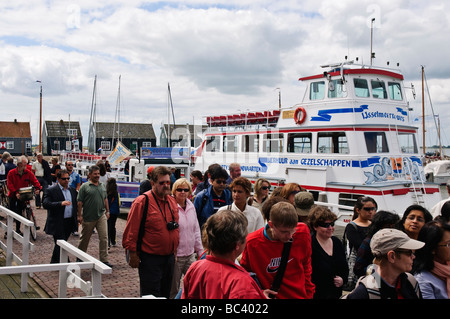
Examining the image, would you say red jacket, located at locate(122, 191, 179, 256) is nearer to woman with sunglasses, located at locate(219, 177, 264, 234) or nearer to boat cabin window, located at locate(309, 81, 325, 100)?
woman with sunglasses, located at locate(219, 177, 264, 234)

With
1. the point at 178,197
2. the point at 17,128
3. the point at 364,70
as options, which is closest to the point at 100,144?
the point at 17,128

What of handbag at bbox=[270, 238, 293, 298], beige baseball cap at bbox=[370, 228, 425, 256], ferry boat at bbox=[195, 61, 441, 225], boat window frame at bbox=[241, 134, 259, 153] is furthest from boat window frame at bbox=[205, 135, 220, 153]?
beige baseball cap at bbox=[370, 228, 425, 256]

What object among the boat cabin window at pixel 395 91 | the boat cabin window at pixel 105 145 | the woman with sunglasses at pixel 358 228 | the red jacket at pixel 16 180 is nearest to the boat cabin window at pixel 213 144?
the boat cabin window at pixel 395 91

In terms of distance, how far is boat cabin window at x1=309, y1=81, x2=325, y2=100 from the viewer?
14.1 meters

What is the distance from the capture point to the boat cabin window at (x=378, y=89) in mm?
13680

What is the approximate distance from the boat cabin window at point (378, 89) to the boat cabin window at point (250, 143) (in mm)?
4728

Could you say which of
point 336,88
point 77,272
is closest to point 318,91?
point 336,88

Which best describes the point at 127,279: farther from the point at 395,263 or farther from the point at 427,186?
the point at 427,186

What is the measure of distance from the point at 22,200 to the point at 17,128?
8256 centimetres

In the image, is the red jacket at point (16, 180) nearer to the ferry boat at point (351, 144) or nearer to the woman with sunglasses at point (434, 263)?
the ferry boat at point (351, 144)

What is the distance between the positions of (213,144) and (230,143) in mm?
1115

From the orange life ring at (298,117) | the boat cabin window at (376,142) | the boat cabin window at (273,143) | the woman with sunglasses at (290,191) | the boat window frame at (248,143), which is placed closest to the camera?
the woman with sunglasses at (290,191)

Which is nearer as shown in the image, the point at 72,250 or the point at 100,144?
the point at 72,250
